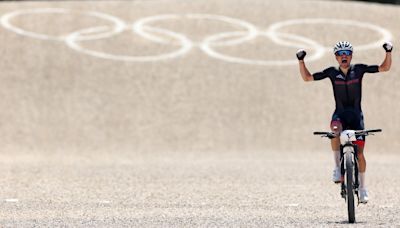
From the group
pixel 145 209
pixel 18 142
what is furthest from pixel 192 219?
pixel 18 142

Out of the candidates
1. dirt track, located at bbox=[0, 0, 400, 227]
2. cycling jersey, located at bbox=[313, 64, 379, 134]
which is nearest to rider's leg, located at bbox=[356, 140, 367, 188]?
cycling jersey, located at bbox=[313, 64, 379, 134]

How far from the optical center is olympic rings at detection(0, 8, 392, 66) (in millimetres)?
30406

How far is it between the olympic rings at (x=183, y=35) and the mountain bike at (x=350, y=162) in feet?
63.4

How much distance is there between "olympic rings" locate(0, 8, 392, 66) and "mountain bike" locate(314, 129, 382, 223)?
63.4ft

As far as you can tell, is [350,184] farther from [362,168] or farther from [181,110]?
[181,110]

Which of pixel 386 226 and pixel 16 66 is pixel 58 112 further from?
pixel 386 226

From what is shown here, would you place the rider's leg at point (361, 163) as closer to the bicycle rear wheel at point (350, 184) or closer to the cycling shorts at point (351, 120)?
the cycling shorts at point (351, 120)

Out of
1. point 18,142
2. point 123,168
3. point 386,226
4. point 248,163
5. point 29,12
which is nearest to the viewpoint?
point 386,226

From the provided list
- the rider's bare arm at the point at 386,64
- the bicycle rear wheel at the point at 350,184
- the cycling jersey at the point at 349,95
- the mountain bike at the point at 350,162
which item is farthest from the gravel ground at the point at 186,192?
the rider's bare arm at the point at 386,64

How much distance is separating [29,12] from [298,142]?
1160 centimetres

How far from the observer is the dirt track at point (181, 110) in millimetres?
15484

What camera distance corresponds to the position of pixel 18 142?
2539cm

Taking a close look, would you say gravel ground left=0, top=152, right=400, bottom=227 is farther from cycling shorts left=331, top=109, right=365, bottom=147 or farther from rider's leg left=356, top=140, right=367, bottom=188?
cycling shorts left=331, top=109, right=365, bottom=147

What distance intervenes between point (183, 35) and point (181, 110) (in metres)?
4.92
